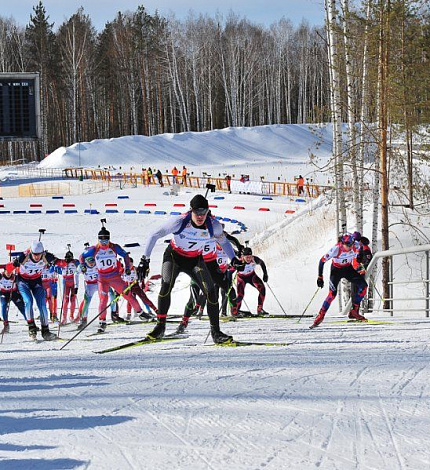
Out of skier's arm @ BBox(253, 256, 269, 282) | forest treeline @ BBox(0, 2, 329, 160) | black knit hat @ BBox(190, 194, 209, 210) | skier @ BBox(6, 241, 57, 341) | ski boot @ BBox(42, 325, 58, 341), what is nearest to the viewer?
black knit hat @ BBox(190, 194, 209, 210)

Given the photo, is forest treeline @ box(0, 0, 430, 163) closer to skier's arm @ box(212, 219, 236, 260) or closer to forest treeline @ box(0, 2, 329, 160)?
forest treeline @ box(0, 2, 329, 160)

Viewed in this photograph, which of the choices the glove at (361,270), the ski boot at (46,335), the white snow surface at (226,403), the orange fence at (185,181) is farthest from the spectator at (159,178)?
the white snow surface at (226,403)

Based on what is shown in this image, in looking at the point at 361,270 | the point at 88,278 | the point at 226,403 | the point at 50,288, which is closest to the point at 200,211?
the point at 226,403

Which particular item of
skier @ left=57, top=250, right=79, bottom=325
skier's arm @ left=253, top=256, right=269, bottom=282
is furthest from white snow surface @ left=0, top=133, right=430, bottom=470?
skier @ left=57, top=250, right=79, bottom=325

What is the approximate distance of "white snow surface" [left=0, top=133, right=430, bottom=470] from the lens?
3496 mm

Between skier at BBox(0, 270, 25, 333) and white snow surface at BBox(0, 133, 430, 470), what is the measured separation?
12.0ft

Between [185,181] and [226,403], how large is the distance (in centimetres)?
3906

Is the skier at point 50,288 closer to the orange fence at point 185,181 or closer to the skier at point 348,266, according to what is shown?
the skier at point 348,266

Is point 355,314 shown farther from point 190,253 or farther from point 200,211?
point 200,211

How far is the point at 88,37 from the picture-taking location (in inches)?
2648

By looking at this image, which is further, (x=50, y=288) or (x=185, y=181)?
(x=185, y=181)

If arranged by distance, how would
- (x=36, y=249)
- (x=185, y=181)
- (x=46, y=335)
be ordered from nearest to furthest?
(x=46, y=335), (x=36, y=249), (x=185, y=181)

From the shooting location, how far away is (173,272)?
821 centimetres

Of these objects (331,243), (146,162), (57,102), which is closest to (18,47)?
(57,102)
